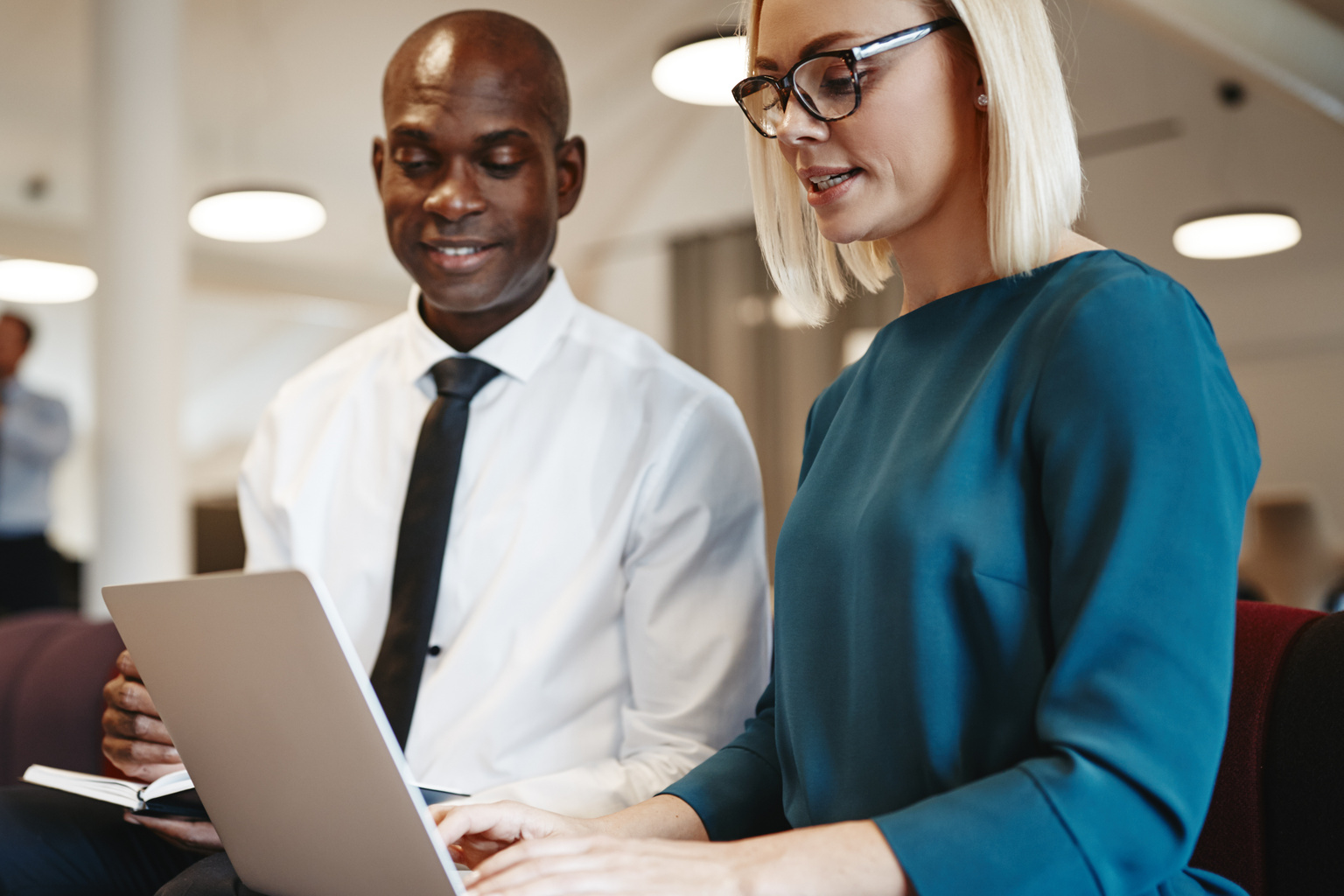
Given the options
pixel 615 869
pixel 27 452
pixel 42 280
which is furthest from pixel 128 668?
pixel 42 280

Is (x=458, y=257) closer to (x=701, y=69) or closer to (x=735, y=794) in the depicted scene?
(x=735, y=794)

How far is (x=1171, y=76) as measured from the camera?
18.5ft

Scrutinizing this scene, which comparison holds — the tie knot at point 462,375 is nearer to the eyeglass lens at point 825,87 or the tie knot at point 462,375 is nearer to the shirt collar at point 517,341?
the shirt collar at point 517,341

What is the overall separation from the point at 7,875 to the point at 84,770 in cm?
47

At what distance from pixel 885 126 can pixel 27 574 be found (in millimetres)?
4810

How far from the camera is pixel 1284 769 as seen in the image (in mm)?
1099

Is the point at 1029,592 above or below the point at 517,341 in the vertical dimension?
below

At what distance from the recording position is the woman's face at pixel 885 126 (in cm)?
96

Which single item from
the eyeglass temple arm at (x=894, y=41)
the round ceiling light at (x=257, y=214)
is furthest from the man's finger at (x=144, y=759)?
the round ceiling light at (x=257, y=214)

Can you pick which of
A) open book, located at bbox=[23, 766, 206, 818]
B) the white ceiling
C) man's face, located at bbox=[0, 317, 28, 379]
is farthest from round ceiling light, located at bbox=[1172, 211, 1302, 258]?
man's face, located at bbox=[0, 317, 28, 379]

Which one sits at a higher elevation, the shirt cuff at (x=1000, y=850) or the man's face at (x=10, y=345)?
the man's face at (x=10, y=345)

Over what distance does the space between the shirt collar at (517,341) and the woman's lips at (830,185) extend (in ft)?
2.17

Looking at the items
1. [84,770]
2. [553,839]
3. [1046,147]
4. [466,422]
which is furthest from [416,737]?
[1046,147]

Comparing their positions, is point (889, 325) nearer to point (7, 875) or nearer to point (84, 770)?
point (7, 875)
